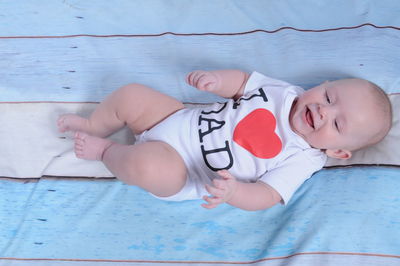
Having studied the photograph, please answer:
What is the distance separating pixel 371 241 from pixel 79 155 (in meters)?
0.75

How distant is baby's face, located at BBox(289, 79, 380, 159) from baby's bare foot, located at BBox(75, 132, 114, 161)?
0.48 m

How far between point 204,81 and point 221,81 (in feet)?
0.19

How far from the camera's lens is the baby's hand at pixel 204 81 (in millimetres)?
1132

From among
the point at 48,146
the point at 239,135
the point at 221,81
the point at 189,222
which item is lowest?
the point at 189,222

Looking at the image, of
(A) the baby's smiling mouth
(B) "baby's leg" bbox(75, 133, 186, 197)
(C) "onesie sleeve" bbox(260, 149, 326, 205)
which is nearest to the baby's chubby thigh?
(B) "baby's leg" bbox(75, 133, 186, 197)

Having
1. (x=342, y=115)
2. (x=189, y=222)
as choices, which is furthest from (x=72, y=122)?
(x=342, y=115)

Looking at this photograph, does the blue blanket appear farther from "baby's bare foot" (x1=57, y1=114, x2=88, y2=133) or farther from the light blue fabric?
"baby's bare foot" (x1=57, y1=114, x2=88, y2=133)

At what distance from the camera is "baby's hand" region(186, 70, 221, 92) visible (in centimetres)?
113

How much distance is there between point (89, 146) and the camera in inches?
43.9

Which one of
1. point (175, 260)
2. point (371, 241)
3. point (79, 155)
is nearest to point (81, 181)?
point (79, 155)

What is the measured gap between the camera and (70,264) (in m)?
1.05

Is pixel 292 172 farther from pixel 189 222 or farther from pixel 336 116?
pixel 189 222

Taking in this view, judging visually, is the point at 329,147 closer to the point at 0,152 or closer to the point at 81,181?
the point at 81,181

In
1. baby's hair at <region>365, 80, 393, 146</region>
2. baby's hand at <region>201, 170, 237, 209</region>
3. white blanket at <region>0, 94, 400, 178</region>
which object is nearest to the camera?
baby's hand at <region>201, 170, 237, 209</region>
